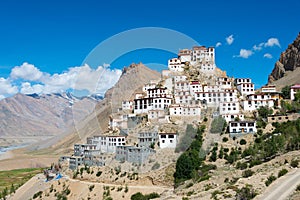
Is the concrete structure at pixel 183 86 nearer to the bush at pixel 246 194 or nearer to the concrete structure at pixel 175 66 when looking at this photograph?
the concrete structure at pixel 175 66

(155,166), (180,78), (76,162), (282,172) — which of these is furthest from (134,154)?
(282,172)

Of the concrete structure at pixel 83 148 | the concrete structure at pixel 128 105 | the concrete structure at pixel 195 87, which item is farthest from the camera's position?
the concrete structure at pixel 128 105

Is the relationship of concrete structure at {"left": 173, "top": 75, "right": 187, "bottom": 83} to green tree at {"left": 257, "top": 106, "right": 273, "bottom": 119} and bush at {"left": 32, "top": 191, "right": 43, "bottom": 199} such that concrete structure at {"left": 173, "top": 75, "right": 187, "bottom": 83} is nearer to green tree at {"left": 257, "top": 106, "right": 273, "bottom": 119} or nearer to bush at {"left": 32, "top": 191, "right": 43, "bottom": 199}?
green tree at {"left": 257, "top": 106, "right": 273, "bottom": 119}

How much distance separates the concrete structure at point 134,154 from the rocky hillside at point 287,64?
245ft

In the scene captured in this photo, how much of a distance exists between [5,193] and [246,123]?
33032 millimetres

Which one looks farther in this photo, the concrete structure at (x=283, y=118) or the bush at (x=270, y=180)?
the concrete structure at (x=283, y=118)

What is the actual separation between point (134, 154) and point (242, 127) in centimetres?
1272

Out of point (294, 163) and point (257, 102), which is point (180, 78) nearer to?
point (257, 102)

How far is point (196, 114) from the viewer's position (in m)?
46.7

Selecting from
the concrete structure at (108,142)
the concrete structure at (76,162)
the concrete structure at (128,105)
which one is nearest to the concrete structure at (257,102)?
the concrete structure at (128,105)

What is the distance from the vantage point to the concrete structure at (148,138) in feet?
140

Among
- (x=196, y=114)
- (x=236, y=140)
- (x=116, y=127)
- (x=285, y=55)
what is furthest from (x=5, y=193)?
(x=285, y=55)

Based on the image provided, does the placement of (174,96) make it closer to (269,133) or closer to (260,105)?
(260,105)

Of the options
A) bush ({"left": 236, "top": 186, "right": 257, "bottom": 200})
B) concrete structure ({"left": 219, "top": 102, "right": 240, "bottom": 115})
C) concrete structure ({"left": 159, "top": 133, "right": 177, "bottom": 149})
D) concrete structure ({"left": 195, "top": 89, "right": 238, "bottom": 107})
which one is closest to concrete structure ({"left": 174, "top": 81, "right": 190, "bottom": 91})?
concrete structure ({"left": 195, "top": 89, "right": 238, "bottom": 107})
